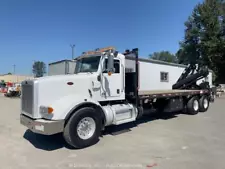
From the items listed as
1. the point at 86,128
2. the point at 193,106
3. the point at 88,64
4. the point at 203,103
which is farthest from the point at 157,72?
the point at 86,128

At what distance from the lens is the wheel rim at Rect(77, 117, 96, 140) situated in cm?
550

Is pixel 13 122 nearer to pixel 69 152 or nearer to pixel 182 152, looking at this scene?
pixel 69 152

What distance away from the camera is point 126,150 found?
17.1 ft

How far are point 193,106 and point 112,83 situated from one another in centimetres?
627

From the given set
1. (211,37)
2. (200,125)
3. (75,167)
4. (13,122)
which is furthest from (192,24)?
(75,167)

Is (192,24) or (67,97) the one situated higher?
(192,24)

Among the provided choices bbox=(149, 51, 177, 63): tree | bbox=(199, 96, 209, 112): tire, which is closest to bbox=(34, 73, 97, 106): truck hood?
bbox=(199, 96, 209, 112): tire

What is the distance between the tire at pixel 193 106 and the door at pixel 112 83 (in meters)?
5.54

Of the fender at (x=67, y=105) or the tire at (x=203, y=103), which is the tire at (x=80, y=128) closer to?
the fender at (x=67, y=105)

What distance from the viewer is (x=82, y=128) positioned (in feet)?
18.3

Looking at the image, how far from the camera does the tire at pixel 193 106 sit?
429 inches

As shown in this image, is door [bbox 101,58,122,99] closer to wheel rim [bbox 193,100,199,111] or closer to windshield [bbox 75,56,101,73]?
windshield [bbox 75,56,101,73]

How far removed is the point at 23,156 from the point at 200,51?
29.9 metres

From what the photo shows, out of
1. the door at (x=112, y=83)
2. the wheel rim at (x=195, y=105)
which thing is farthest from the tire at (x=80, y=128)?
the wheel rim at (x=195, y=105)
